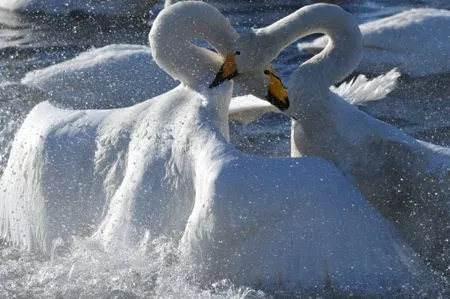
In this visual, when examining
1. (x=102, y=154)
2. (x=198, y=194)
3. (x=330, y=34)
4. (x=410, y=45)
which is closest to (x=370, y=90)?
(x=330, y=34)

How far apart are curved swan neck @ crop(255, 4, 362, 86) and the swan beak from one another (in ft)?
→ 0.51

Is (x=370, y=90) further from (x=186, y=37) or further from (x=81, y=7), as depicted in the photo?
(x=81, y=7)

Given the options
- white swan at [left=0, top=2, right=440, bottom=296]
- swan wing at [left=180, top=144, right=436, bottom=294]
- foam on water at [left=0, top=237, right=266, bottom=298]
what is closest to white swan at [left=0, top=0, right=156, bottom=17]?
white swan at [left=0, top=2, right=440, bottom=296]

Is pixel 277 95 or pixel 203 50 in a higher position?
pixel 203 50

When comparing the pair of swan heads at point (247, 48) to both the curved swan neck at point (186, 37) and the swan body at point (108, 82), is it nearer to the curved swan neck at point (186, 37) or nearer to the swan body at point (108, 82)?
the curved swan neck at point (186, 37)

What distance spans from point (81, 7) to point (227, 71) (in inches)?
337

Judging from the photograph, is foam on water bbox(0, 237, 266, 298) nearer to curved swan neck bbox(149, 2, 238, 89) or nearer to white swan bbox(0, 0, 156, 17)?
curved swan neck bbox(149, 2, 238, 89)

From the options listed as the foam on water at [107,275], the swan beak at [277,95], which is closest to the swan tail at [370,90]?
the swan beak at [277,95]

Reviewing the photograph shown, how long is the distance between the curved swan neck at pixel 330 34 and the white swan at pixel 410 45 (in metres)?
4.67

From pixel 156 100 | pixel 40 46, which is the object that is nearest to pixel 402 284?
pixel 156 100

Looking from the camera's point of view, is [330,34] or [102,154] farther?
[330,34]

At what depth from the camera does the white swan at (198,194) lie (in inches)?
233

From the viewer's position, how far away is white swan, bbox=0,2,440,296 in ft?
19.5

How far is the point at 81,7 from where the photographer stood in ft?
50.3
